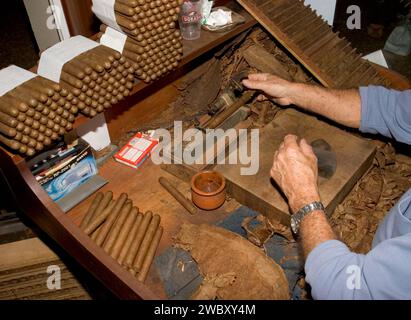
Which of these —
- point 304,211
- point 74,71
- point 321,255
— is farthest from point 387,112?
point 74,71

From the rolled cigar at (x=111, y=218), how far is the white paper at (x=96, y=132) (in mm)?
548

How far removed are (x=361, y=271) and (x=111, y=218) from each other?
1.45m

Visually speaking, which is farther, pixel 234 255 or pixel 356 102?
pixel 356 102

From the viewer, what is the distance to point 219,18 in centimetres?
283

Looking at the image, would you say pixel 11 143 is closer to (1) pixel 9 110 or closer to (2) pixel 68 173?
(1) pixel 9 110

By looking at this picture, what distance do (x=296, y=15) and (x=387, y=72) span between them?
34.7 inches

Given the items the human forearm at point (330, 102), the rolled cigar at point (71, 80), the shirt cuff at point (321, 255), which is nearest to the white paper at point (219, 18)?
the human forearm at point (330, 102)

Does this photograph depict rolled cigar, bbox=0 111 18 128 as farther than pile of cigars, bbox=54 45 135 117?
No

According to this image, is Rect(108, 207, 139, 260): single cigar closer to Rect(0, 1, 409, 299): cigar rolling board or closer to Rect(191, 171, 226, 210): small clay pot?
Rect(0, 1, 409, 299): cigar rolling board

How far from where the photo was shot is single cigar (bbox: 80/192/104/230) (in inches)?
95.8

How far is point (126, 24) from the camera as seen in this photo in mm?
2135

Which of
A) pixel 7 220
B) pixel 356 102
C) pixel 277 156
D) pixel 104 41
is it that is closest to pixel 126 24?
pixel 104 41

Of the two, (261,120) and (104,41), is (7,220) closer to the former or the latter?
(104,41)

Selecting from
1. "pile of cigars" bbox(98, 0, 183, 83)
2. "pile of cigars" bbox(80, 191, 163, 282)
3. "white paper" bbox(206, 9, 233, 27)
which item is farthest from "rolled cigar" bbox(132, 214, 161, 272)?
"white paper" bbox(206, 9, 233, 27)
